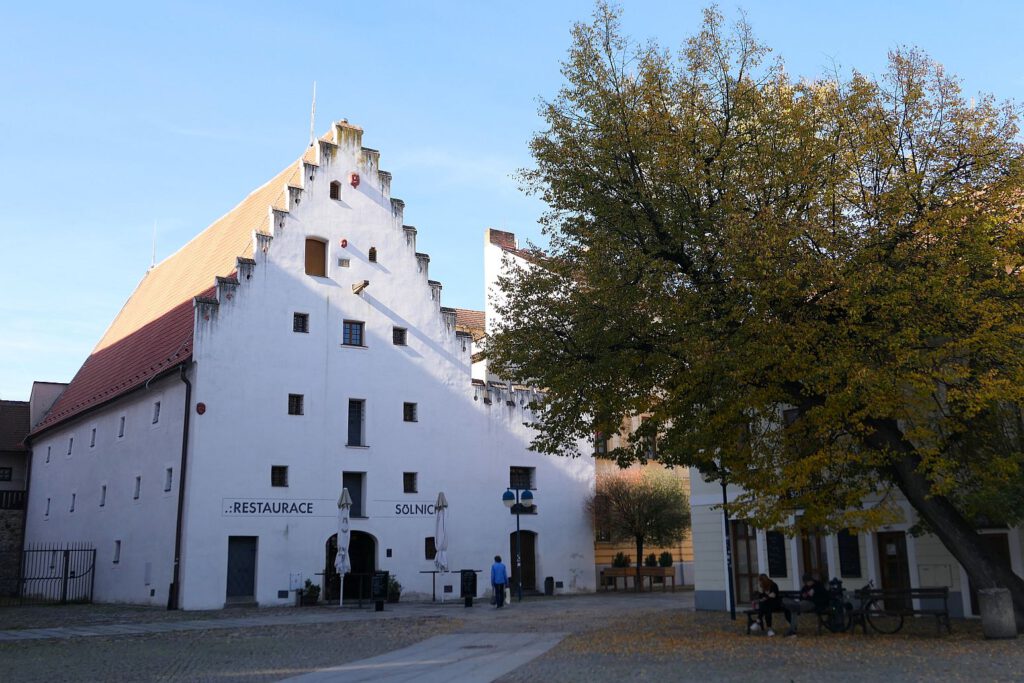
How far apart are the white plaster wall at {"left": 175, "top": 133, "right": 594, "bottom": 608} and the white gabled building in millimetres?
59

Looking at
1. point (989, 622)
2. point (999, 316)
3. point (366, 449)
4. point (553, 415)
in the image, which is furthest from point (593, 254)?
point (366, 449)

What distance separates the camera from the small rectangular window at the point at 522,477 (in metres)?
40.6

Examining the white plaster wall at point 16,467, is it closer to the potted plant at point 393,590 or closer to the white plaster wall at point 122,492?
the white plaster wall at point 122,492

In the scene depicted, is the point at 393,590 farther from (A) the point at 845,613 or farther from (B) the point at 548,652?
(A) the point at 845,613

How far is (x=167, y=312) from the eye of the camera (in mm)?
42156

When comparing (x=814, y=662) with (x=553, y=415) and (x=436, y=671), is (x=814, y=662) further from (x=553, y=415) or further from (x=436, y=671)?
(x=553, y=415)

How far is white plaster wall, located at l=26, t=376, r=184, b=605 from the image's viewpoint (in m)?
34.1

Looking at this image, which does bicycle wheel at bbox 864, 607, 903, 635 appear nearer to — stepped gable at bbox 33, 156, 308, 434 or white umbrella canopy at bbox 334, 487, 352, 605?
white umbrella canopy at bbox 334, 487, 352, 605

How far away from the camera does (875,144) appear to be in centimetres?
1822

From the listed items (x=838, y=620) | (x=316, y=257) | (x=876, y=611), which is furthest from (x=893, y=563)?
(x=316, y=257)

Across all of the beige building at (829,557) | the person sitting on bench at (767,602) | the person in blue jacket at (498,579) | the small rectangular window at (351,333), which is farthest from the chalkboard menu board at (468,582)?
the person sitting on bench at (767,602)

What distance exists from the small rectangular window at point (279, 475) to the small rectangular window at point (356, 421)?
2.79 meters

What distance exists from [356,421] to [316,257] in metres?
6.32

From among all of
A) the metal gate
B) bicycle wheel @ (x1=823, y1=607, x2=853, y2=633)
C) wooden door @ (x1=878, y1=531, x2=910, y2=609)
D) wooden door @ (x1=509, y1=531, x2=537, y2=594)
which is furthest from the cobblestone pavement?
wooden door @ (x1=509, y1=531, x2=537, y2=594)
